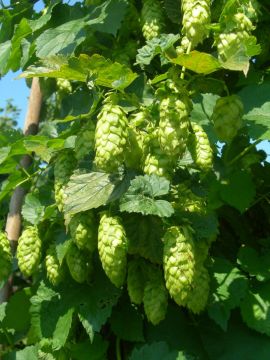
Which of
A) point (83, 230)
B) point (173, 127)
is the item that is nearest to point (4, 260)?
point (83, 230)

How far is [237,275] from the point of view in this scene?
185cm

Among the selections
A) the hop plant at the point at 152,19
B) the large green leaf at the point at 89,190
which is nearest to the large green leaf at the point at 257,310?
the large green leaf at the point at 89,190

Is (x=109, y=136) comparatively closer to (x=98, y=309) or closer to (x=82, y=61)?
(x=82, y=61)

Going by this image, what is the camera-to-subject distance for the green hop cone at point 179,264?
1336 millimetres

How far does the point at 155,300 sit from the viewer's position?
1539 mm

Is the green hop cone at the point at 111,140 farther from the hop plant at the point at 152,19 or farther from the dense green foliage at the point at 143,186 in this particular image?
the hop plant at the point at 152,19

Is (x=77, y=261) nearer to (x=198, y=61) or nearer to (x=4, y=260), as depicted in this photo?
(x=4, y=260)

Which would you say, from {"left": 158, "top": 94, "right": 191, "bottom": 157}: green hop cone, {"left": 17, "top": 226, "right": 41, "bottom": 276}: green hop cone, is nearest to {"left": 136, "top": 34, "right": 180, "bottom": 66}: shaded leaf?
{"left": 158, "top": 94, "right": 191, "bottom": 157}: green hop cone

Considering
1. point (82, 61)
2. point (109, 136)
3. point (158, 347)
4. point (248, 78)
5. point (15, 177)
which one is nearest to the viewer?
point (109, 136)

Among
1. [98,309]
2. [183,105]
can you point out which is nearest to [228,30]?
[183,105]

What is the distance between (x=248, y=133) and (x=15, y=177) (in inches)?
35.0

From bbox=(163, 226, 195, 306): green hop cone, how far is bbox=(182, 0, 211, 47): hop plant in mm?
457

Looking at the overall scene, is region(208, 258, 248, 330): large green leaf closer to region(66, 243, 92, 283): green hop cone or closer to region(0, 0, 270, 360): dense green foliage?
region(0, 0, 270, 360): dense green foliage

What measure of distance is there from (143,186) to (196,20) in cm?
41
